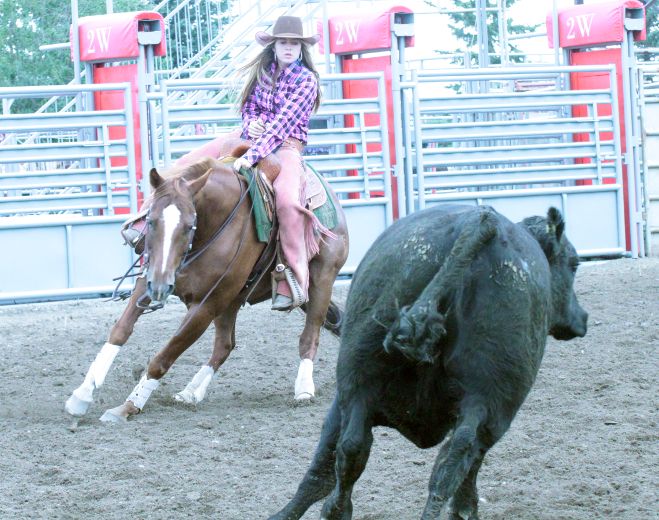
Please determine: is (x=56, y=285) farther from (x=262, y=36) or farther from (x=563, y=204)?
(x=563, y=204)

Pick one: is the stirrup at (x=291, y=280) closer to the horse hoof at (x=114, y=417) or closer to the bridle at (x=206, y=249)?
the bridle at (x=206, y=249)

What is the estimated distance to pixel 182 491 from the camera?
5.12 metres

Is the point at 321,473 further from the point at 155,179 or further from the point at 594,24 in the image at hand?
the point at 594,24

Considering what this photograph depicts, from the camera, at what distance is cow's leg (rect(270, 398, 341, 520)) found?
416cm

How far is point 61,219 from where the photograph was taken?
1134 centimetres

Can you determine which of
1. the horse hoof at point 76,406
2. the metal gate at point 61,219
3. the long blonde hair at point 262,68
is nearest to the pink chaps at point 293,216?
the long blonde hair at point 262,68

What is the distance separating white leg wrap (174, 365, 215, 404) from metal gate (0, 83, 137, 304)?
4.44m

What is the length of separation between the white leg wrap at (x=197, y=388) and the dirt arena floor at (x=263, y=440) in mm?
78

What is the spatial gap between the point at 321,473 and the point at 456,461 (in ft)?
2.59

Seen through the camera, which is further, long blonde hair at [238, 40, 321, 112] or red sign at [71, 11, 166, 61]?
red sign at [71, 11, 166, 61]

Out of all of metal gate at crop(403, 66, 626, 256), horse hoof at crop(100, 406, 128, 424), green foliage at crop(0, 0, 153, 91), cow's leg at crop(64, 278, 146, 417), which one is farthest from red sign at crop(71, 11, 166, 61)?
green foliage at crop(0, 0, 153, 91)

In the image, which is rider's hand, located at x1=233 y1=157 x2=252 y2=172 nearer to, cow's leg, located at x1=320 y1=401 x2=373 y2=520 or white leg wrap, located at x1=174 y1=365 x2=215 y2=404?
white leg wrap, located at x1=174 y1=365 x2=215 y2=404

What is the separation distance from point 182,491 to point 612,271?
7.73 metres

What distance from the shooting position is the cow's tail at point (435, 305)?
350cm
